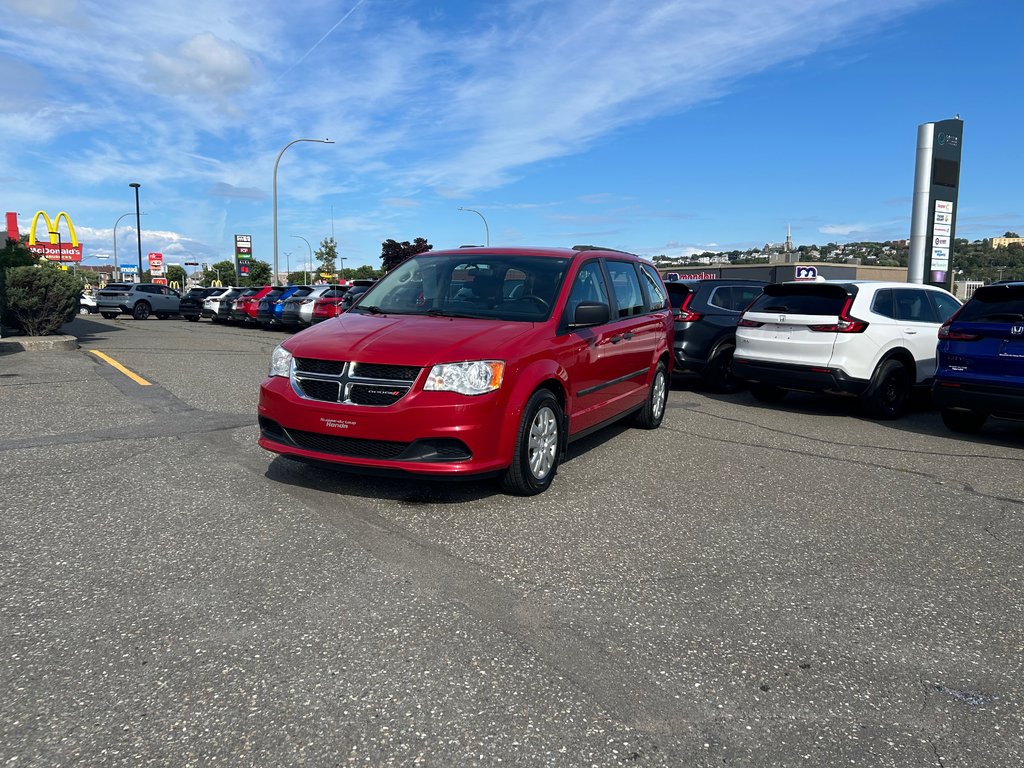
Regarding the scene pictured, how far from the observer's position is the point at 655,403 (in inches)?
313

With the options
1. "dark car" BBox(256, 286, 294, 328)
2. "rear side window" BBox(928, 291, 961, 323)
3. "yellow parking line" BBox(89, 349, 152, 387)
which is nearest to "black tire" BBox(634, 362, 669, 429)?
"rear side window" BBox(928, 291, 961, 323)

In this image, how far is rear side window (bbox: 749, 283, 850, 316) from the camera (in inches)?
350

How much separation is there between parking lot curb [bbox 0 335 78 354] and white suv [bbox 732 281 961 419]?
12246mm

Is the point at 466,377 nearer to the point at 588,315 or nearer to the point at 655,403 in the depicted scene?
the point at 588,315

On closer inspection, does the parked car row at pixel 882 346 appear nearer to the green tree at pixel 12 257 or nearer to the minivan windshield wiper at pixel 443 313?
the minivan windshield wiper at pixel 443 313

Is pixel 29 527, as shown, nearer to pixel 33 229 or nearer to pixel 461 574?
pixel 461 574

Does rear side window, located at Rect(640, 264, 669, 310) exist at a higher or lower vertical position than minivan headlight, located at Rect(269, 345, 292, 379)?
higher

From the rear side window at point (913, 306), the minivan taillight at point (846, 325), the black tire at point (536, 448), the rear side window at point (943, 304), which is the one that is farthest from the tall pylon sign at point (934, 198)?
the black tire at point (536, 448)

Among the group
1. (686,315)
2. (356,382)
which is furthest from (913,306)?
(356,382)

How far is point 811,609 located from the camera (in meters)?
3.59

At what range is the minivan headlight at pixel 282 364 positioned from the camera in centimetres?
518

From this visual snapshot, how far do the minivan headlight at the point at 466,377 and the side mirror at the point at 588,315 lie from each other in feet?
3.31

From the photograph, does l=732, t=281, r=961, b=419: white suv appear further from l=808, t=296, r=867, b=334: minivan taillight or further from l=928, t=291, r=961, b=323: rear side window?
l=928, t=291, r=961, b=323: rear side window

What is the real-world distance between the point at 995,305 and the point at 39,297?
1641 centimetres
